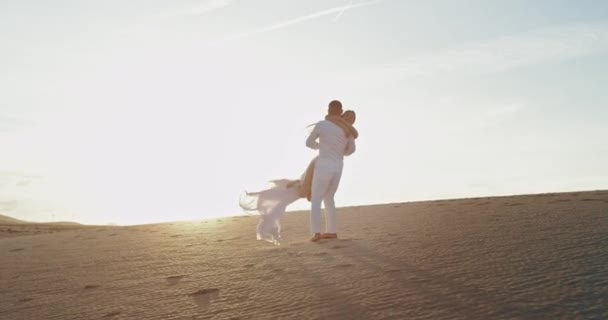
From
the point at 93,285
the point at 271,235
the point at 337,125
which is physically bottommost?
the point at 93,285

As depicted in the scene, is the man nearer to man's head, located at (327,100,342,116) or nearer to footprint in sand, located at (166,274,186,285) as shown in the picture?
man's head, located at (327,100,342,116)

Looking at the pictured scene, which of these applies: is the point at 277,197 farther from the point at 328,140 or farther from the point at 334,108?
the point at 334,108

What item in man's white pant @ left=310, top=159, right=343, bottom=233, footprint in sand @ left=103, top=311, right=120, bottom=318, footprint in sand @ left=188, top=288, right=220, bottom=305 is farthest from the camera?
man's white pant @ left=310, top=159, right=343, bottom=233

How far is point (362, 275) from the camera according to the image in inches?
172

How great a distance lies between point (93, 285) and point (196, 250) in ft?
6.04

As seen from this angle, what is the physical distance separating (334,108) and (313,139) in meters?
0.56

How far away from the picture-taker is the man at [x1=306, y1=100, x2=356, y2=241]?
709 centimetres

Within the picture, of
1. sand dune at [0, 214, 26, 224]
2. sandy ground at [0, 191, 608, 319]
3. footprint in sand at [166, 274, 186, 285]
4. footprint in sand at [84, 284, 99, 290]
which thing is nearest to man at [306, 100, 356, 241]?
sandy ground at [0, 191, 608, 319]

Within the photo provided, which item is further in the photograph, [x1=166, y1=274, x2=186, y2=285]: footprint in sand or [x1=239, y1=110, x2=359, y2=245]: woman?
[x1=239, y1=110, x2=359, y2=245]: woman

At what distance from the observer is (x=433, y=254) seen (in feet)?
16.1

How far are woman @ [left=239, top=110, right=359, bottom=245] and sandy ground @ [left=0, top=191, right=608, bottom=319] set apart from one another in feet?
0.85

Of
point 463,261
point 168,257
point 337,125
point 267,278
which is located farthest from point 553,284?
point 168,257

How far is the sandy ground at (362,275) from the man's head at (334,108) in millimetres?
1748

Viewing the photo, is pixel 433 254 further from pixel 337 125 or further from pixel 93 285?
pixel 93 285
